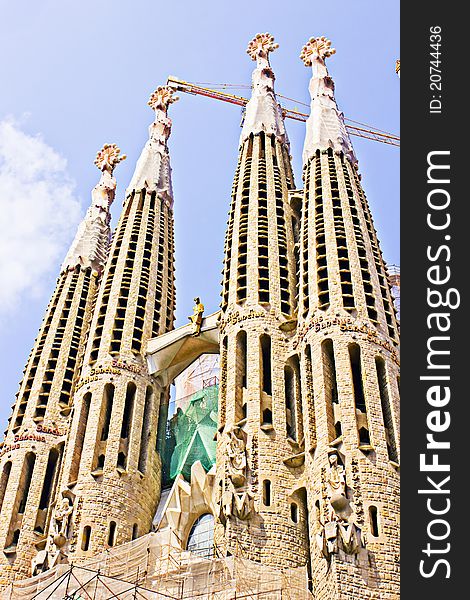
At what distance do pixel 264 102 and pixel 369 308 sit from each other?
19623 mm

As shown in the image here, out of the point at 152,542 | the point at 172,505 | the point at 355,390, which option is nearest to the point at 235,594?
the point at 152,542

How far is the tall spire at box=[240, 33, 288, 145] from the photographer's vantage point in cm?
4606

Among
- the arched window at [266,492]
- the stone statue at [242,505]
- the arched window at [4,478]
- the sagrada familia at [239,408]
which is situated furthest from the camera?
the arched window at [4,478]

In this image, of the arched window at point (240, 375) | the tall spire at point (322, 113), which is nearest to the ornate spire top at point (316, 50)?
A: the tall spire at point (322, 113)

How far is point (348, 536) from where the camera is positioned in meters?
24.5

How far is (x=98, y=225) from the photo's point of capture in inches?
1933

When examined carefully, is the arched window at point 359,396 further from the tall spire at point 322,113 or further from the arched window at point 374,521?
the tall spire at point 322,113

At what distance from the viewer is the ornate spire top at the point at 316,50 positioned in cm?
4759

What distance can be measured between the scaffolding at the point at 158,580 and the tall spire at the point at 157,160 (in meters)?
23.3

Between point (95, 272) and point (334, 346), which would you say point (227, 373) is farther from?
point (95, 272)

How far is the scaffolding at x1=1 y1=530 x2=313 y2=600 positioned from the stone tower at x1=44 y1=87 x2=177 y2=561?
272cm

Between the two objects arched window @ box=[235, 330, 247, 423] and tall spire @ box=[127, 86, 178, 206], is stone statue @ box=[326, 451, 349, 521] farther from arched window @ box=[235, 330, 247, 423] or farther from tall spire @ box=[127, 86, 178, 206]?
tall spire @ box=[127, 86, 178, 206]

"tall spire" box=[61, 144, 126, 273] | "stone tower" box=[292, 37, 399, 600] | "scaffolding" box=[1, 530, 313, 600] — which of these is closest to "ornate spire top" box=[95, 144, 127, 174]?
"tall spire" box=[61, 144, 126, 273]

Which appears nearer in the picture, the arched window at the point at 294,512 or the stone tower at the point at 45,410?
the arched window at the point at 294,512
